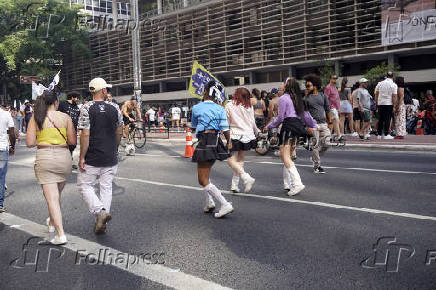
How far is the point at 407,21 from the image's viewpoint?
27703 mm

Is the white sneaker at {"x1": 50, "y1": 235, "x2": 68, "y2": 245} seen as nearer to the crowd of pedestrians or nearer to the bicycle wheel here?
the crowd of pedestrians

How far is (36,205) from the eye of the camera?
22.6 feet

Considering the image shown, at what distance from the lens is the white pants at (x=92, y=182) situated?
5133 millimetres

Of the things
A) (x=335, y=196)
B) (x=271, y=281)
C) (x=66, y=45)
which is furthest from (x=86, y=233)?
(x=66, y=45)

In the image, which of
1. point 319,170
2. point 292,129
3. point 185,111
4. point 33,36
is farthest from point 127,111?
point 33,36

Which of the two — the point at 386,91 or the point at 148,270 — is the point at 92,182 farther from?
the point at 386,91

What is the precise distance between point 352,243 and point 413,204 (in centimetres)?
211

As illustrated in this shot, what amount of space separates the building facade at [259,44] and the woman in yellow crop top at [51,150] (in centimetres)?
2667

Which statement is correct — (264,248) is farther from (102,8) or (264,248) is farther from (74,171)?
(102,8)

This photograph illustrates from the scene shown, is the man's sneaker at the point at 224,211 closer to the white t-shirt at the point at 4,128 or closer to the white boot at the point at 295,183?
the white boot at the point at 295,183

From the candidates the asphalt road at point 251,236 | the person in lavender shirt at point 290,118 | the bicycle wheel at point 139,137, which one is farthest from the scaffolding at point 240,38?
the person in lavender shirt at point 290,118

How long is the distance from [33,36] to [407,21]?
114ft

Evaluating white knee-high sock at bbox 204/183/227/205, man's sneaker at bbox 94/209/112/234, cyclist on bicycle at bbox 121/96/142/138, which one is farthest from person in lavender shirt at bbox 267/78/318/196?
cyclist on bicycle at bbox 121/96/142/138

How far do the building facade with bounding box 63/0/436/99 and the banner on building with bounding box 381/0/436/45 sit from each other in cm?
7
